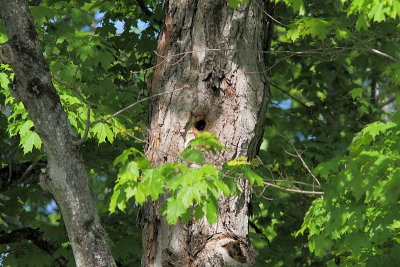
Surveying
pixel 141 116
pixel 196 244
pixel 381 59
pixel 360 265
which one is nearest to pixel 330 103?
pixel 381 59

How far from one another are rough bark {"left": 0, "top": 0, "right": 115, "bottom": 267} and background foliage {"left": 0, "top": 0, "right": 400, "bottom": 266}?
1.08 ft

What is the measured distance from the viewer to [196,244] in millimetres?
4500

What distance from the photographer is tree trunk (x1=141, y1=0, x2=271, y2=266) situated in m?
4.55

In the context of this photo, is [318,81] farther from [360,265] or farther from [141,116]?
[360,265]

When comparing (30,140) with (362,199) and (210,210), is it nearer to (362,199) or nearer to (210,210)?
(210,210)

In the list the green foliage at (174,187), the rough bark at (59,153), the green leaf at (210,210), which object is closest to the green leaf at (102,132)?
the rough bark at (59,153)

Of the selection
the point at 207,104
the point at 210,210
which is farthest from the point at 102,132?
the point at 210,210

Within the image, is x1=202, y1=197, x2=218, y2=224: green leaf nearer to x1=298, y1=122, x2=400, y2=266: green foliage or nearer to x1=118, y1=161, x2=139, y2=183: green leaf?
x1=118, y1=161, x2=139, y2=183: green leaf

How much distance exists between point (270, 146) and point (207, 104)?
3692 millimetres

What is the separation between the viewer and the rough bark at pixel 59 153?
13.9ft

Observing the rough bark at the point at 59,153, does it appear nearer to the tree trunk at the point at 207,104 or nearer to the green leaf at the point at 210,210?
the tree trunk at the point at 207,104

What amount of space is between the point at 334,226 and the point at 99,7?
4817 mm

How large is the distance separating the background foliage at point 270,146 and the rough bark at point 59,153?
33 cm

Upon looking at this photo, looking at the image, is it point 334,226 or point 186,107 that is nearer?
point 334,226
